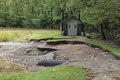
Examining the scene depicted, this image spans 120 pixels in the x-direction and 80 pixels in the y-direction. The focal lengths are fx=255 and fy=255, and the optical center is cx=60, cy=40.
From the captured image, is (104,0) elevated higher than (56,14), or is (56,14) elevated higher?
(104,0)

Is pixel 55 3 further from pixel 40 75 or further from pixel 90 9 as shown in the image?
pixel 40 75

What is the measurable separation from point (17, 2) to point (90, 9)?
41.2m

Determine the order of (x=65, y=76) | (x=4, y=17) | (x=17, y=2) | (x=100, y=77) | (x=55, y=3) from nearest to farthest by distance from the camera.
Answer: (x=65, y=76)
(x=100, y=77)
(x=55, y=3)
(x=4, y=17)
(x=17, y=2)

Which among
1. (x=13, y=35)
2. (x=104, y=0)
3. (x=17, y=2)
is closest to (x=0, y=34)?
(x=13, y=35)

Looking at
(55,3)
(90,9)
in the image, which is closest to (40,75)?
(90,9)

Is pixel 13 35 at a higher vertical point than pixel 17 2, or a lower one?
lower

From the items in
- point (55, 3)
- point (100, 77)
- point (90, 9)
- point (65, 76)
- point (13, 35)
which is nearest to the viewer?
point (65, 76)

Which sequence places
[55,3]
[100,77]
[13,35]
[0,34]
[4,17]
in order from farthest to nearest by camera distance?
[4,17] < [55,3] < [13,35] < [0,34] < [100,77]

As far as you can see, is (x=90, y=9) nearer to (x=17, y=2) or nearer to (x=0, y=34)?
(x=0, y=34)

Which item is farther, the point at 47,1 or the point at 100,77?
the point at 47,1

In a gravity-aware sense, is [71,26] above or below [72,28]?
above

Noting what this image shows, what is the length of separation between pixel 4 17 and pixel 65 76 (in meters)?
53.1

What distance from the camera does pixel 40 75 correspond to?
1127 centimetres

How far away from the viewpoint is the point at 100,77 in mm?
12234
